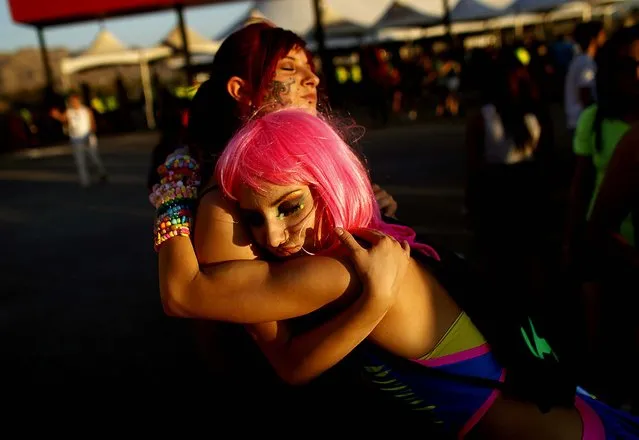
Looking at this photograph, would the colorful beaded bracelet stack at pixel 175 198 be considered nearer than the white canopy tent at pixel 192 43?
Yes

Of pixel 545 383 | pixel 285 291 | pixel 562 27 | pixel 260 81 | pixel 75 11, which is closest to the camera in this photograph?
pixel 285 291

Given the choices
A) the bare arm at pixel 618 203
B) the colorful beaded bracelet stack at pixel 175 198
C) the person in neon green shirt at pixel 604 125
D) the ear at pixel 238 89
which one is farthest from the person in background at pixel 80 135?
the bare arm at pixel 618 203

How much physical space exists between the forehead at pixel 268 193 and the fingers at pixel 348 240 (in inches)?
4.6

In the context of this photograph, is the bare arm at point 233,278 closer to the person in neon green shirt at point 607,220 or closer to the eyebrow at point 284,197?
the eyebrow at point 284,197

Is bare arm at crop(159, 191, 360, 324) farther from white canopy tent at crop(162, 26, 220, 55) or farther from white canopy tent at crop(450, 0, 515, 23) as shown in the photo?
white canopy tent at crop(450, 0, 515, 23)

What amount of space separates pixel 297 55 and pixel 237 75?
0.20 metres

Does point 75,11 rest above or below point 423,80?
above

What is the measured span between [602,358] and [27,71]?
54553mm

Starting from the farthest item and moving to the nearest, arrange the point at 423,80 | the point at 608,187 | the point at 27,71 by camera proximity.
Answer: the point at 27,71 → the point at 423,80 → the point at 608,187

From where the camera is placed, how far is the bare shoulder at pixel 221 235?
127 centimetres

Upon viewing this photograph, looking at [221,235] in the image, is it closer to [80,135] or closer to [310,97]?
[310,97]

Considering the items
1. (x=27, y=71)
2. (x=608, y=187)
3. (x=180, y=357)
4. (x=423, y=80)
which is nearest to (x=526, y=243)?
A: (x=608, y=187)

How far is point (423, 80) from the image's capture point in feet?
56.3

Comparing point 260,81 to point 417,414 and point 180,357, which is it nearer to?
point 417,414
